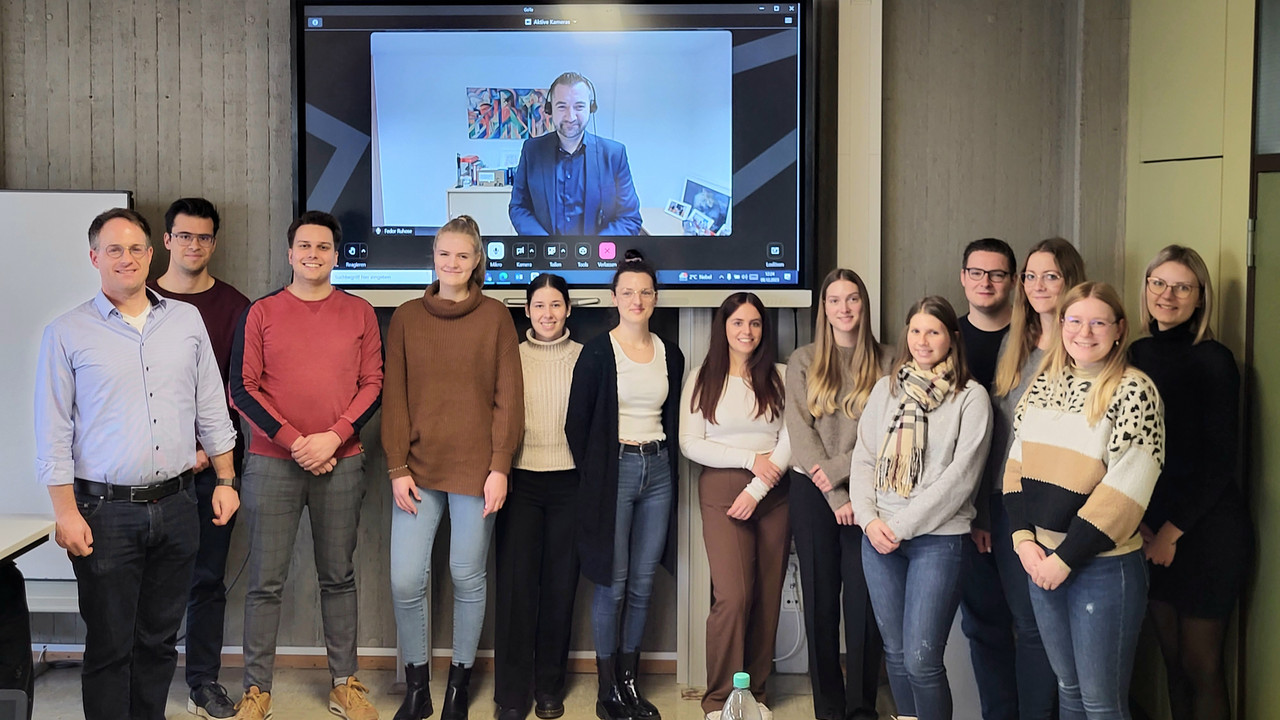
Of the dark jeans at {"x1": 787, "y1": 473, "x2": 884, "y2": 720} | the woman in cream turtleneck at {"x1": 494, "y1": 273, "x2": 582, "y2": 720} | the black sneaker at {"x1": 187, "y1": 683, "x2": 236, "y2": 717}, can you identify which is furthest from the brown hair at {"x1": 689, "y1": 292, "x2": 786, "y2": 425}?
the black sneaker at {"x1": 187, "y1": 683, "x2": 236, "y2": 717}

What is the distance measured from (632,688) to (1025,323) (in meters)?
1.79

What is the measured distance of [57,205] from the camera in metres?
3.54

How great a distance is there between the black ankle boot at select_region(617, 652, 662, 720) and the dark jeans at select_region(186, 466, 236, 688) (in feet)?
4.69

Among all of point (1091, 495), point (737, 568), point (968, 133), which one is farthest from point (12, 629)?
point (968, 133)

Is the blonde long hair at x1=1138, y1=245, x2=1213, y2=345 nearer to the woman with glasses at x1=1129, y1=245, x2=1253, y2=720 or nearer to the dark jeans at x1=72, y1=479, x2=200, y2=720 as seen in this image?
the woman with glasses at x1=1129, y1=245, x2=1253, y2=720

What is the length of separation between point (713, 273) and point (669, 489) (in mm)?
836

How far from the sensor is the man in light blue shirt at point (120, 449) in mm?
2621

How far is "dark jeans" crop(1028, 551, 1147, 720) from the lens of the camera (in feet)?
8.04

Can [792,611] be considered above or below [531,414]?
below

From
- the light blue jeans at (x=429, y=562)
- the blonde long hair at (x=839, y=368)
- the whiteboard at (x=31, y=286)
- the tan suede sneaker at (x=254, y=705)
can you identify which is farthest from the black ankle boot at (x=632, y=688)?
the whiteboard at (x=31, y=286)

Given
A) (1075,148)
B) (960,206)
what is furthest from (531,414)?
(1075,148)

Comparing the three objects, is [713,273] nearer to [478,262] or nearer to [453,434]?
[478,262]

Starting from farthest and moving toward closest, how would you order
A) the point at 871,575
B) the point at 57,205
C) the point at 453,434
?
the point at 57,205 → the point at 453,434 → the point at 871,575

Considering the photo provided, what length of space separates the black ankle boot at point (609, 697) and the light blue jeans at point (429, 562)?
453 millimetres
